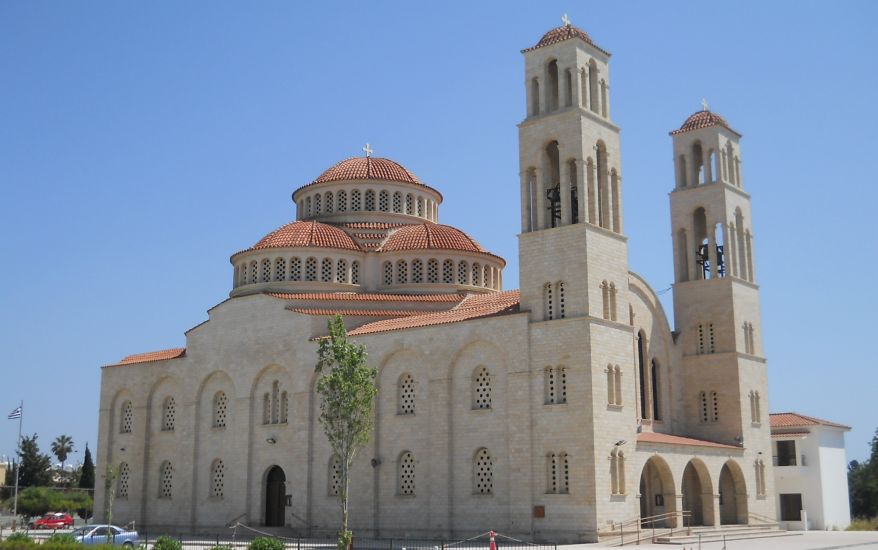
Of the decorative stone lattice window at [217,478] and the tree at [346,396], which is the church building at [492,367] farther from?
the tree at [346,396]

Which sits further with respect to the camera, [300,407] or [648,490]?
[300,407]

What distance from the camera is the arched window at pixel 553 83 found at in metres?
37.1

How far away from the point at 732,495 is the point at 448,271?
627 inches

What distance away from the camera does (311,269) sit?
44219 millimetres

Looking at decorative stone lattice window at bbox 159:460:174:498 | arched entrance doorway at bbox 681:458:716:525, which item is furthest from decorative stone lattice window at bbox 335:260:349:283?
arched entrance doorway at bbox 681:458:716:525

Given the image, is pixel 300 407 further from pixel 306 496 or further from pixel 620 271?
pixel 620 271

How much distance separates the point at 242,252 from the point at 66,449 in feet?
223

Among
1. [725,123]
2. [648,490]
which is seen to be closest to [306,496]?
[648,490]

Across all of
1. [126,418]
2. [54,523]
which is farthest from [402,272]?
[54,523]

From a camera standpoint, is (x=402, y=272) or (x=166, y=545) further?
(x=402, y=272)

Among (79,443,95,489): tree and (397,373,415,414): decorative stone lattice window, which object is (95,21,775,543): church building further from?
(79,443,95,489): tree

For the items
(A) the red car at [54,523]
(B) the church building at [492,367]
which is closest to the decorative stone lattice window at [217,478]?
(B) the church building at [492,367]

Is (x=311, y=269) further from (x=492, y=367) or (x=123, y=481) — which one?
(x=123, y=481)

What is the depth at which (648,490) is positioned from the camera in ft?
123
